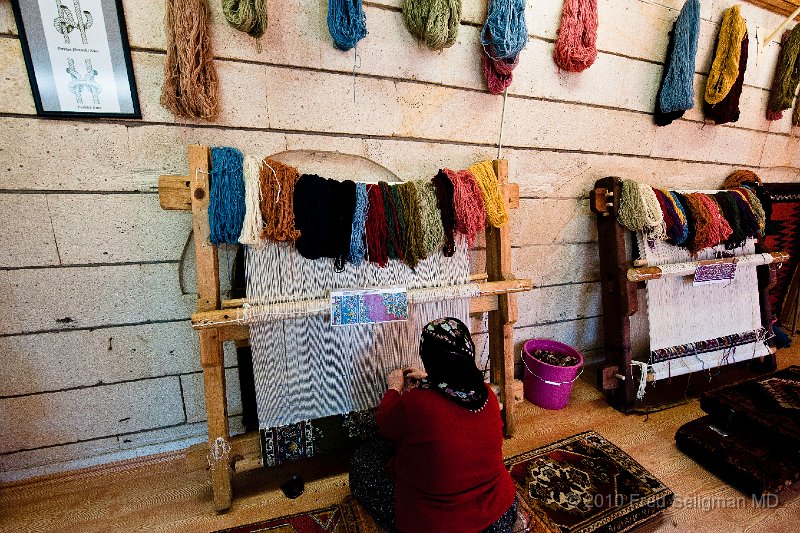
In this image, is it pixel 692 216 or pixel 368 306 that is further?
pixel 692 216

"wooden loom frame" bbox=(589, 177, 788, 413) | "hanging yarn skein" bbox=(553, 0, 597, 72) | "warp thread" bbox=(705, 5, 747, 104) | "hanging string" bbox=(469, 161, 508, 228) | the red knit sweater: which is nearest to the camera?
the red knit sweater

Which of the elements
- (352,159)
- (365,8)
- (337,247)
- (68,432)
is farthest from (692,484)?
(68,432)

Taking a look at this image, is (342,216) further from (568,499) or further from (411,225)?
(568,499)

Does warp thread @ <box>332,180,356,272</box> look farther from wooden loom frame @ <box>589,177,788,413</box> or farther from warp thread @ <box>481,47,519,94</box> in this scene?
wooden loom frame @ <box>589,177,788,413</box>

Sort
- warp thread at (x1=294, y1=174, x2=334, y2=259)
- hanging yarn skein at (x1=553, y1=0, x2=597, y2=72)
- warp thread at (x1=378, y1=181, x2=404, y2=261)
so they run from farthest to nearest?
hanging yarn skein at (x1=553, y1=0, x2=597, y2=72), warp thread at (x1=378, y1=181, x2=404, y2=261), warp thread at (x1=294, y1=174, x2=334, y2=259)

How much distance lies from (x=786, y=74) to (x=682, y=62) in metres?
1.25

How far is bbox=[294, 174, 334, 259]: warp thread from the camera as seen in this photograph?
1.54 metres

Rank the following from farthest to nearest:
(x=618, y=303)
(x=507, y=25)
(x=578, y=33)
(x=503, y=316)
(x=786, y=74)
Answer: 1. (x=786, y=74)
2. (x=618, y=303)
3. (x=578, y=33)
4. (x=503, y=316)
5. (x=507, y=25)

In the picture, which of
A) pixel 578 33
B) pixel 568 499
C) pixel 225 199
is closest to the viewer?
pixel 225 199

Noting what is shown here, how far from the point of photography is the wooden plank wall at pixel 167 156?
1.58 metres

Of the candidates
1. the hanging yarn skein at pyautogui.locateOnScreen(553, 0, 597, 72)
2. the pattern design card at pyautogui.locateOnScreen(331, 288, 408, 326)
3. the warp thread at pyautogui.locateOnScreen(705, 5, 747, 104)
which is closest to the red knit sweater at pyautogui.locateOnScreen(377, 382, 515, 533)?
the pattern design card at pyautogui.locateOnScreen(331, 288, 408, 326)

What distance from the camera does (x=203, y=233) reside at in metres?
1.46

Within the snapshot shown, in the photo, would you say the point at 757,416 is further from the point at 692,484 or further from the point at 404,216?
the point at 404,216

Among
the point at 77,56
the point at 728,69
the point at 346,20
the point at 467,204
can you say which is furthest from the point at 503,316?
the point at 728,69
